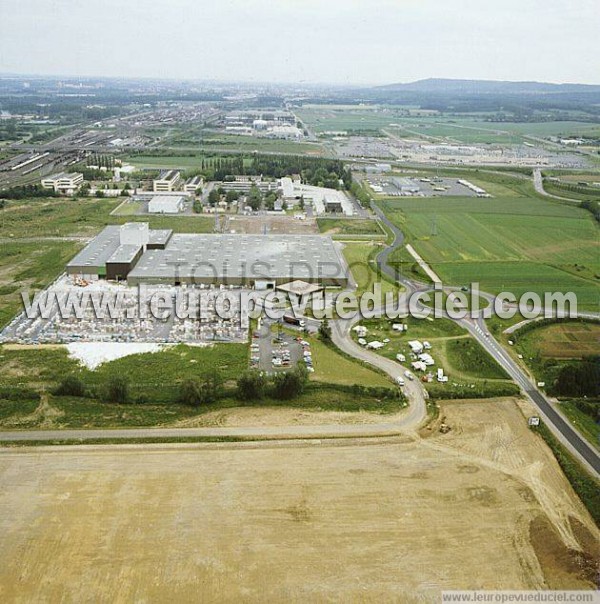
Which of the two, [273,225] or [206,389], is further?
[273,225]

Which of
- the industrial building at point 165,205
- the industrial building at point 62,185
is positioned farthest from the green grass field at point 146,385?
the industrial building at point 62,185

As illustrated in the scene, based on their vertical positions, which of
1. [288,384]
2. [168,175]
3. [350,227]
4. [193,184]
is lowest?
[350,227]

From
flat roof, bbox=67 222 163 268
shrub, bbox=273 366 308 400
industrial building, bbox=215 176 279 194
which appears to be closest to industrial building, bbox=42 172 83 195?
industrial building, bbox=215 176 279 194

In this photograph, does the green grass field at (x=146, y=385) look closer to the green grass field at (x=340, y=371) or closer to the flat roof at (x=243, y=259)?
the green grass field at (x=340, y=371)

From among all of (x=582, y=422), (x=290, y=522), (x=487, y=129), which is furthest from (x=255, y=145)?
(x=290, y=522)

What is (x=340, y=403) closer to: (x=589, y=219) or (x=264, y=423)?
(x=264, y=423)

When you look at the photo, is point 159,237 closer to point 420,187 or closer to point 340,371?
point 340,371
